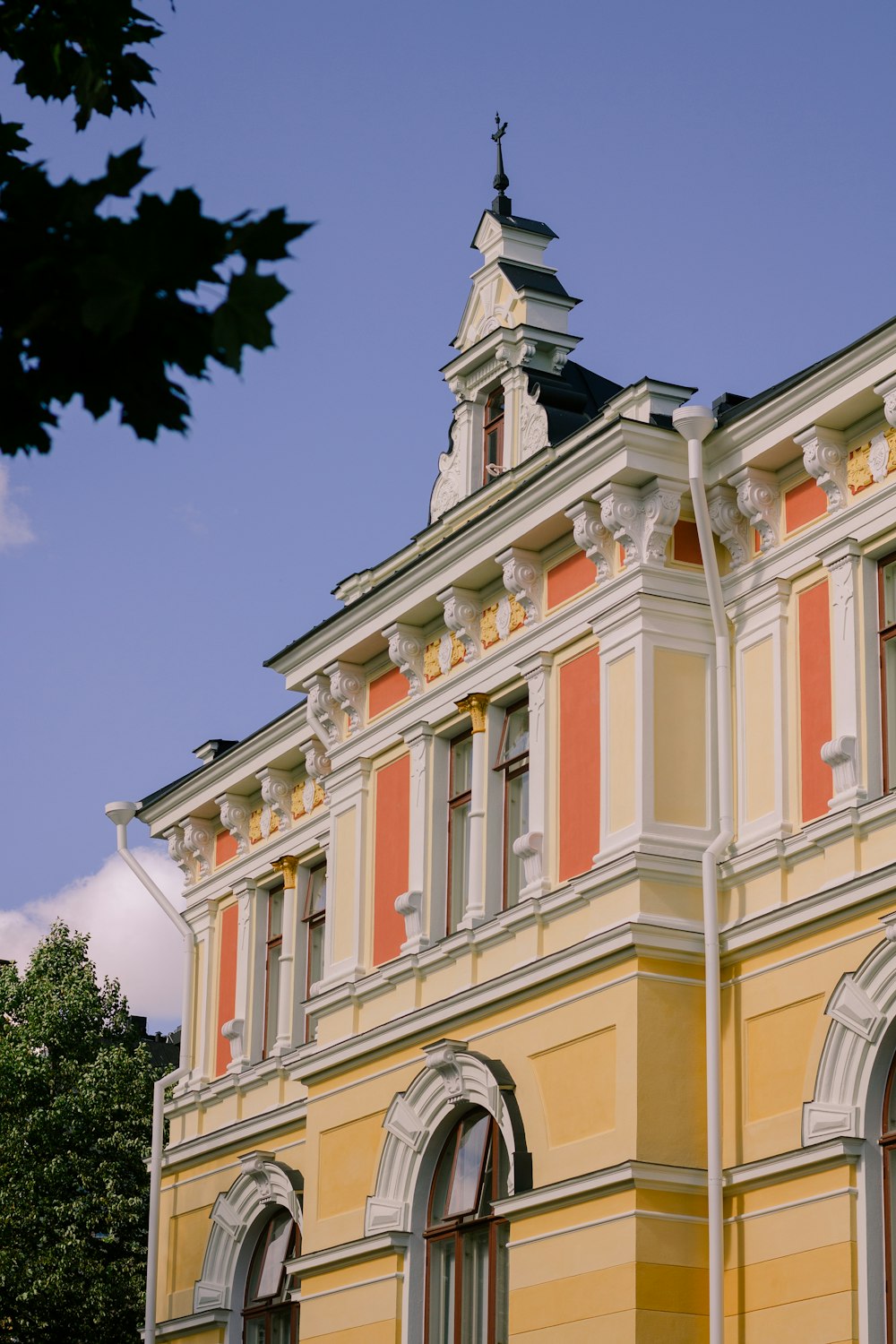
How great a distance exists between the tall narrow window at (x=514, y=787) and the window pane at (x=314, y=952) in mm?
4695

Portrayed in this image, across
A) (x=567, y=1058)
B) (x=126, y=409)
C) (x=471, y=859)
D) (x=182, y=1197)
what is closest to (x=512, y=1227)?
(x=567, y=1058)

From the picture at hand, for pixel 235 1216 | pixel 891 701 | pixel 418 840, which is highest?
pixel 418 840

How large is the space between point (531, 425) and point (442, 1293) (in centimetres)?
705

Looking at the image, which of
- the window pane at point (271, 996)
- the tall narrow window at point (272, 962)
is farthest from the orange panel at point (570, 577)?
the window pane at point (271, 996)

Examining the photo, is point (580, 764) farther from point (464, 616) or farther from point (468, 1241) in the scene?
point (468, 1241)

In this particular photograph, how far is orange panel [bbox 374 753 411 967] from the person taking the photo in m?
20.0

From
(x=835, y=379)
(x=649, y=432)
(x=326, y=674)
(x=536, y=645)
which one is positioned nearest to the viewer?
(x=835, y=379)

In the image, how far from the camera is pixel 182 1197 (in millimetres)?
24250

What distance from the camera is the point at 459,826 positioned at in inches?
768

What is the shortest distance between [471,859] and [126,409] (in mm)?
12790

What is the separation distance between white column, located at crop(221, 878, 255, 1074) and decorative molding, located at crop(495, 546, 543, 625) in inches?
263

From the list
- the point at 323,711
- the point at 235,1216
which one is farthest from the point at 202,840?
the point at 323,711

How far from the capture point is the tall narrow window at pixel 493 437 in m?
20.8

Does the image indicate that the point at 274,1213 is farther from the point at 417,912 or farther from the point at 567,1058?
the point at 567,1058
